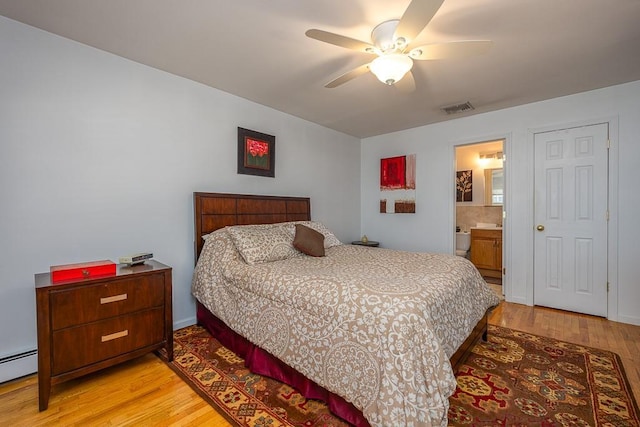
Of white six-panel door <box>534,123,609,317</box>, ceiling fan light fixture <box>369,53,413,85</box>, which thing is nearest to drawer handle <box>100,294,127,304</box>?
ceiling fan light fixture <box>369,53,413,85</box>

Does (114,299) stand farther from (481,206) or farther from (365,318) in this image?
(481,206)

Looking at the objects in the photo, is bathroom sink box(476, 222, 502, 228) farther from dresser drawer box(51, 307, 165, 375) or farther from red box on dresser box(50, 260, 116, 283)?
red box on dresser box(50, 260, 116, 283)

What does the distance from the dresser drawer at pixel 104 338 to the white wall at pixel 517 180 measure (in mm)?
3503

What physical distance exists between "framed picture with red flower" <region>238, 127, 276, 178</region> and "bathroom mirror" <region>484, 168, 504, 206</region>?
13.4ft

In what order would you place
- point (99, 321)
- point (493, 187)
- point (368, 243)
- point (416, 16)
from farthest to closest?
1. point (493, 187)
2. point (368, 243)
3. point (99, 321)
4. point (416, 16)

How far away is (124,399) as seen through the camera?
171 centimetres

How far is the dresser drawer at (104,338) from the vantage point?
1667mm

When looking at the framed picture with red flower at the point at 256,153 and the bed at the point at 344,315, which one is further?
the framed picture with red flower at the point at 256,153

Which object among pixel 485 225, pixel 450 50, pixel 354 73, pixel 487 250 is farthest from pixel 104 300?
pixel 485 225

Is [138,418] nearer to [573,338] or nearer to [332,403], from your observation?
[332,403]

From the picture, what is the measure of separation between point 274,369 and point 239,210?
66.2 inches

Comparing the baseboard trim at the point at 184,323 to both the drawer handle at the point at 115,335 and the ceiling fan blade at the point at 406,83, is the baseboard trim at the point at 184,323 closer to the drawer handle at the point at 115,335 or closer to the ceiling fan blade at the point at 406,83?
the drawer handle at the point at 115,335

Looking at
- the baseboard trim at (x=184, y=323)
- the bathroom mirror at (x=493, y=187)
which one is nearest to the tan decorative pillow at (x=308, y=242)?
the baseboard trim at (x=184, y=323)

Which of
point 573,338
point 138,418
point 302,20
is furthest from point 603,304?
point 138,418
